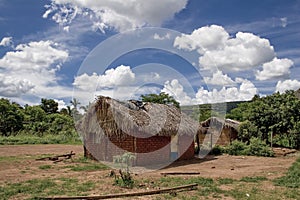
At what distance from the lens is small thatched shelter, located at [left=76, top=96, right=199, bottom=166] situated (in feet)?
41.1

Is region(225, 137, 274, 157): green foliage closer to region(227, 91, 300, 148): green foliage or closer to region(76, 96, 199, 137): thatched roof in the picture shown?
region(227, 91, 300, 148): green foliage

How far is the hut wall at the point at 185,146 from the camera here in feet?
49.7

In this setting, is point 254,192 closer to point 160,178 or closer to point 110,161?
point 160,178

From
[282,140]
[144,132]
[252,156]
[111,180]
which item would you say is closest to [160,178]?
[111,180]

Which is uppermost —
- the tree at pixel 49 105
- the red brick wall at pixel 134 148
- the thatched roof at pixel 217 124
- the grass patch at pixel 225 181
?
the tree at pixel 49 105

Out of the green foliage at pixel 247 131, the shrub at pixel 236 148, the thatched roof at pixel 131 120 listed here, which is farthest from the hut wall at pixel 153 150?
the green foliage at pixel 247 131

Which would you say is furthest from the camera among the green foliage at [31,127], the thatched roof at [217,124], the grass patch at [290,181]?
the green foliage at [31,127]

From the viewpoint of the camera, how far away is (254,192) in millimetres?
7633

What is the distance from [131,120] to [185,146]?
13.8ft

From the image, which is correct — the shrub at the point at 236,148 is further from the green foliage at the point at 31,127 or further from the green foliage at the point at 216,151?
the green foliage at the point at 31,127

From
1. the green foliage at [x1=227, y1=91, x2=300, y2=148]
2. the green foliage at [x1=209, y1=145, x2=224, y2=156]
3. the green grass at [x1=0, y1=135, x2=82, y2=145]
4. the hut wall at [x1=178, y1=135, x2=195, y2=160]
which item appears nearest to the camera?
the hut wall at [x1=178, y1=135, x2=195, y2=160]

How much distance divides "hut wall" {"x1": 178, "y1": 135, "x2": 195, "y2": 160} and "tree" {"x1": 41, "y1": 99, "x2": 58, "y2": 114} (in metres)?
38.7

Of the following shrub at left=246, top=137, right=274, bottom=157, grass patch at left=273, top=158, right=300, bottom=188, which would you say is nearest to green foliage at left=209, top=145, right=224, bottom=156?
shrub at left=246, top=137, right=274, bottom=157

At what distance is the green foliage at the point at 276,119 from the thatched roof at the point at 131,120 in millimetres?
7508
